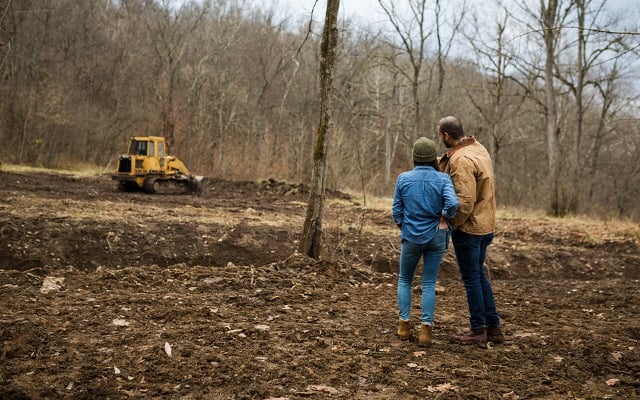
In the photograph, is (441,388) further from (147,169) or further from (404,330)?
(147,169)

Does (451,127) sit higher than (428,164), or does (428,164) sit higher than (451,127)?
(451,127)

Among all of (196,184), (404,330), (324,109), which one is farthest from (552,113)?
(404,330)

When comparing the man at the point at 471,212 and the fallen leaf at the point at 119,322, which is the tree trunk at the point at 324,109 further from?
the fallen leaf at the point at 119,322

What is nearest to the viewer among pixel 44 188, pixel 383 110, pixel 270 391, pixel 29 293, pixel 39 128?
pixel 270 391

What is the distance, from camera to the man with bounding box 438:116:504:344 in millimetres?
4734

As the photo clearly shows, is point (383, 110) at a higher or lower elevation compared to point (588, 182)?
higher

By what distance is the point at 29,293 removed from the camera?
5.74 m

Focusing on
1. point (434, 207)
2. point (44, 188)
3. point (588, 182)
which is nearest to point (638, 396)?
point (434, 207)

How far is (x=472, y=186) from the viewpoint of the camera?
15.5 feet

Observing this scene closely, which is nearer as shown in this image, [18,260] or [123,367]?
[123,367]

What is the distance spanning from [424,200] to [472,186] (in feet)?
1.42

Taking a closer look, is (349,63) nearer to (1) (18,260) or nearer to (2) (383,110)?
(2) (383,110)

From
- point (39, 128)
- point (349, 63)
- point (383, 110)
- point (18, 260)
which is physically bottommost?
point (18, 260)

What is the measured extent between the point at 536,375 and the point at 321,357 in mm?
1653
